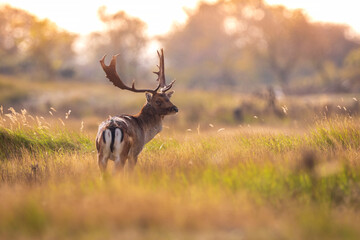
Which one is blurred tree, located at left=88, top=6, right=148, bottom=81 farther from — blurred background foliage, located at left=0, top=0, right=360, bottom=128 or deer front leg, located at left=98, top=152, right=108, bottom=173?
deer front leg, located at left=98, top=152, right=108, bottom=173

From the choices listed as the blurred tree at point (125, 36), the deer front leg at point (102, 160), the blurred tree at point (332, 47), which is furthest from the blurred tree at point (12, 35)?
the deer front leg at point (102, 160)

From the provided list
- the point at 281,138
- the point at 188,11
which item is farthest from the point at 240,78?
the point at 281,138

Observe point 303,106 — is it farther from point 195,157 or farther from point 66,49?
point 66,49

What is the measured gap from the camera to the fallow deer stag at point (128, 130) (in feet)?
19.2

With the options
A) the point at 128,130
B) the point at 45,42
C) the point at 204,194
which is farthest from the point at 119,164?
the point at 45,42

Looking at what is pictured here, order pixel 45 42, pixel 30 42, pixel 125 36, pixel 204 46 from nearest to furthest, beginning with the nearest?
pixel 45 42
pixel 30 42
pixel 125 36
pixel 204 46

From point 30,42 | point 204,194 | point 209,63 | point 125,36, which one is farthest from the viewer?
point 209,63

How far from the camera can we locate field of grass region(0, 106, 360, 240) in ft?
12.5

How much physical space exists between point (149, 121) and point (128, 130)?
1009mm

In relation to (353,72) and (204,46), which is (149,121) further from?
(204,46)

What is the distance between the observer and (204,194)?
14.8 ft

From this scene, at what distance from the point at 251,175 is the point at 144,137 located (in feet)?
7.49

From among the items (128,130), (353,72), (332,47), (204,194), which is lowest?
(204,194)

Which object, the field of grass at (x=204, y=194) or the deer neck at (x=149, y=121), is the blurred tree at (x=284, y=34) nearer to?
the deer neck at (x=149, y=121)
